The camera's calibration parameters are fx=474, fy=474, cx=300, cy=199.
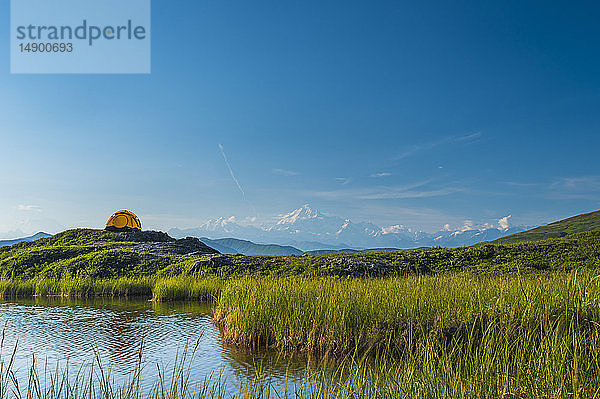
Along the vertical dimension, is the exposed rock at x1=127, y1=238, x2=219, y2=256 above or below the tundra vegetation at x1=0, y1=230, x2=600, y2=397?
above

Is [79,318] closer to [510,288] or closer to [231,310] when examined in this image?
[231,310]

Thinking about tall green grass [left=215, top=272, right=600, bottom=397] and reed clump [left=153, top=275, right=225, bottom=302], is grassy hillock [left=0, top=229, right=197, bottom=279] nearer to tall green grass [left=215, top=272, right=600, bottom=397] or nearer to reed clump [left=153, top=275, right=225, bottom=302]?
reed clump [left=153, top=275, right=225, bottom=302]

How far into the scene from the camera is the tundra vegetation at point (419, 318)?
5758mm

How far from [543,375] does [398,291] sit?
5.83 metres

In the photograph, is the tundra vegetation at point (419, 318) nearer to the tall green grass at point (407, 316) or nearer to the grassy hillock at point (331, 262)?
the tall green grass at point (407, 316)

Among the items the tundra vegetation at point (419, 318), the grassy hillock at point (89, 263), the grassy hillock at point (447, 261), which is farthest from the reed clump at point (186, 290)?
the grassy hillock at point (89, 263)

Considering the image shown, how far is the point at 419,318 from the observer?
998 centimetres

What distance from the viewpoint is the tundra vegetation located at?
18.9ft

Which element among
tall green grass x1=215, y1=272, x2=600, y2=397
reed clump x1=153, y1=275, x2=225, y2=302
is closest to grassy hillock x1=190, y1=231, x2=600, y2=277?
reed clump x1=153, y1=275, x2=225, y2=302

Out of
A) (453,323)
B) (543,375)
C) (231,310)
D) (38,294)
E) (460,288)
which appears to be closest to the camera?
(543,375)

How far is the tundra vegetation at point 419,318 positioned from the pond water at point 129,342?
549 millimetres

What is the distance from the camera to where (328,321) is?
9922 mm

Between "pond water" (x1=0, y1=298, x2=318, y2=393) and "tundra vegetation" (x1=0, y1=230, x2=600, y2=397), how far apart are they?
55 centimetres

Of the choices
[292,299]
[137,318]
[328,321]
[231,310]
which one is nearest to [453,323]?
[328,321]
